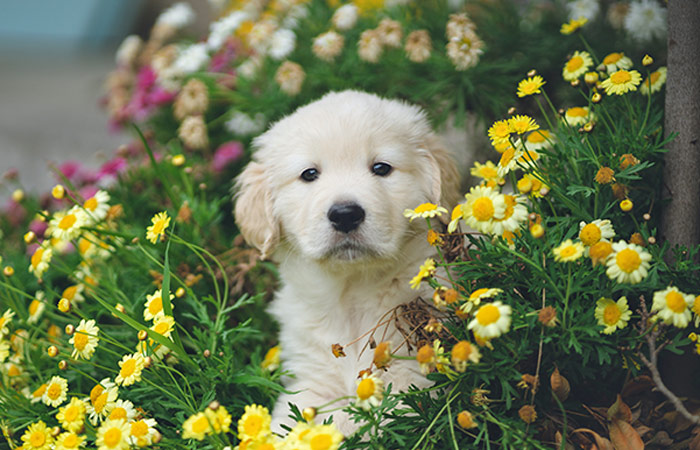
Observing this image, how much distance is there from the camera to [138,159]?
12.7 ft

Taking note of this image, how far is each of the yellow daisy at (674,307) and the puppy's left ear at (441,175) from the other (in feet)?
2.80

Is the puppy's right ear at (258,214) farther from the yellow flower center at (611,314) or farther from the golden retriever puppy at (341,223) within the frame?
the yellow flower center at (611,314)

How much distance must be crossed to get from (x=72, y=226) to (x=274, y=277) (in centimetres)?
106

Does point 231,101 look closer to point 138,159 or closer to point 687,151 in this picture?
point 138,159

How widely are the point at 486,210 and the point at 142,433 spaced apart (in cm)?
108

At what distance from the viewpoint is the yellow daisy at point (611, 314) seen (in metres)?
1.60

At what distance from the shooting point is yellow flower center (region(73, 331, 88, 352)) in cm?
189

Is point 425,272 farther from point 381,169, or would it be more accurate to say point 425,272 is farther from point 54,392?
point 54,392

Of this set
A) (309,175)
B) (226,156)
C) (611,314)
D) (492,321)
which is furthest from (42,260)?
(611,314)

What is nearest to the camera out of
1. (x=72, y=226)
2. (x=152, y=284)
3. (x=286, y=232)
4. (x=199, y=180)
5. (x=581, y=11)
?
(x=72, y=226)

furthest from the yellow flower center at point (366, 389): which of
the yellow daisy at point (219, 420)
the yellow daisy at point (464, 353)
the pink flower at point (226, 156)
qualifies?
the pink flower at point (226, 156)

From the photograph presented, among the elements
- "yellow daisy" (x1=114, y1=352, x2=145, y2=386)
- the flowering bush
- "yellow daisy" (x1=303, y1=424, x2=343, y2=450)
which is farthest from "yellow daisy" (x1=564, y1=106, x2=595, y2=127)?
"yellow daisy" (x1=114, y1=352, x2=145, y2=386)

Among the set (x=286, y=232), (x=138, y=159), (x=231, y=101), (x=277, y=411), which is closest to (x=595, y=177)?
(x=286, y=232)

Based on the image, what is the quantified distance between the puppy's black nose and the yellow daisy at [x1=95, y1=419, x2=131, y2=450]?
2.80 feet
